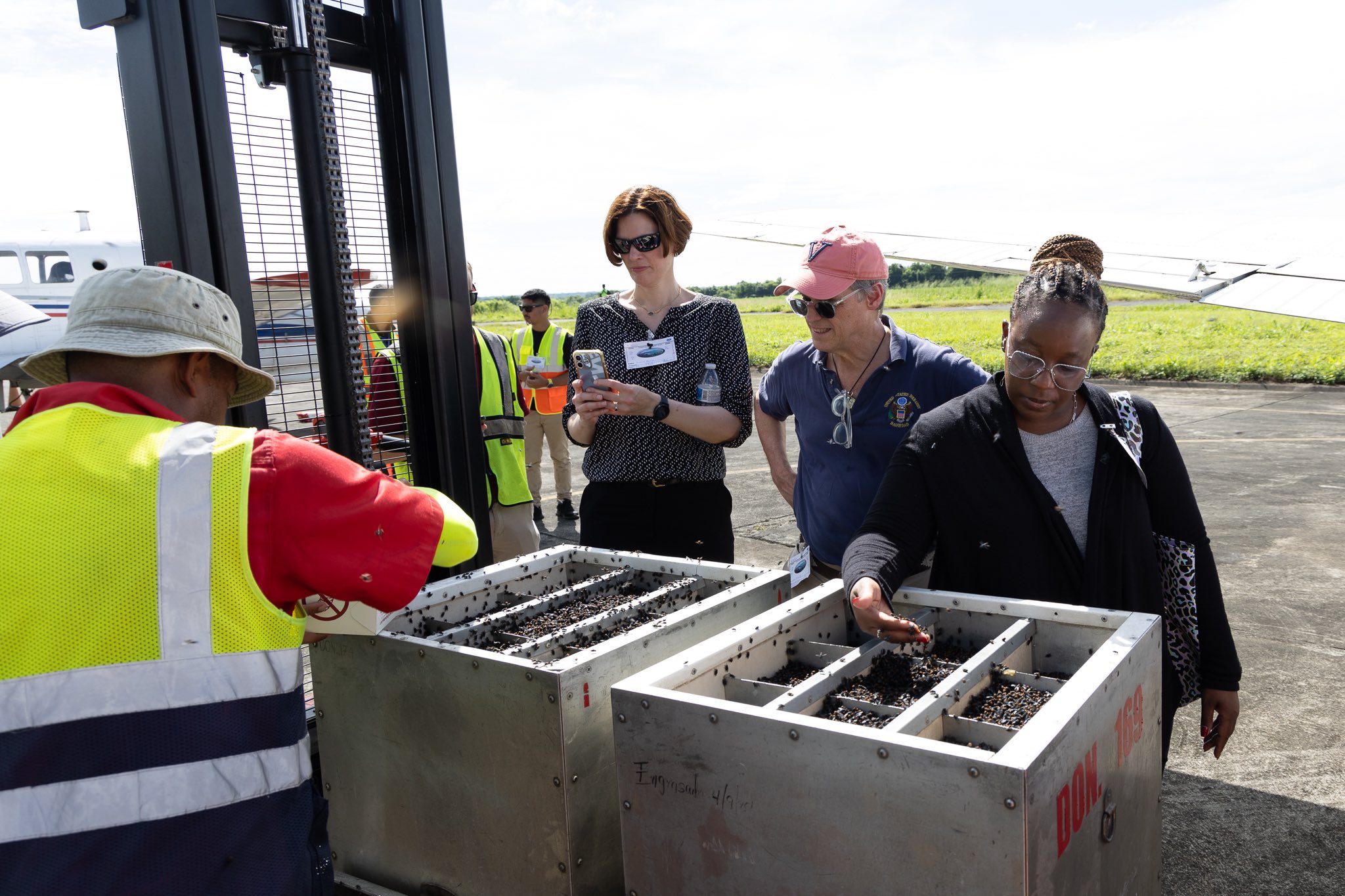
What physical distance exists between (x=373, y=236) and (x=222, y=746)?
6.22 feet

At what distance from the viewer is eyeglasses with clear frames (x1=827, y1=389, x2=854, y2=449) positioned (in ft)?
9.82

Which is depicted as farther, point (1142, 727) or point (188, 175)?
point (188, 175)

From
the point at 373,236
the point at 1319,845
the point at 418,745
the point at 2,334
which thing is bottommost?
the point at 1319,845

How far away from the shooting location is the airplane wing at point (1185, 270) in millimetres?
4297

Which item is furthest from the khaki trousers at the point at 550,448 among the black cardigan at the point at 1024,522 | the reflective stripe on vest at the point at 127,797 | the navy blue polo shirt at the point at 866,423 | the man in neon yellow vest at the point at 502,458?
the reflective stripe on vest at the point at 127,797

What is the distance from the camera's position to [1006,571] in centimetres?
241

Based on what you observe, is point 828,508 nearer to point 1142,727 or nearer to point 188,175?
point 1142,727

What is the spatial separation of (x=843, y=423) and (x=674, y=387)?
0.70 meters

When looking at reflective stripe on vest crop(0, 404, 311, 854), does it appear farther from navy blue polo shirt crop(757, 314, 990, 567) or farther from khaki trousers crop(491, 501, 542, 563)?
khaki trousers crop(491, 501, 542, 563)

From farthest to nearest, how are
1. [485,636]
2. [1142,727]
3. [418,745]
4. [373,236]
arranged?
[373,236], [485,636], [418,745], [1142,727]

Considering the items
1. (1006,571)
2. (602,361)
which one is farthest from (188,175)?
(1006,571)

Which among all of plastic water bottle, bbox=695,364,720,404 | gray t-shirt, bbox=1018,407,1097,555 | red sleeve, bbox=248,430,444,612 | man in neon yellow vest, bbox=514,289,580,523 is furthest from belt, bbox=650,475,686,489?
man in neon yellow vest, bbox=514,289,580,523

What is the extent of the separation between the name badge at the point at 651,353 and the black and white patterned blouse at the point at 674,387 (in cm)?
2

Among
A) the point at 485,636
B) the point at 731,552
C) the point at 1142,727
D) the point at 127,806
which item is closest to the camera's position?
the point at 127,806
